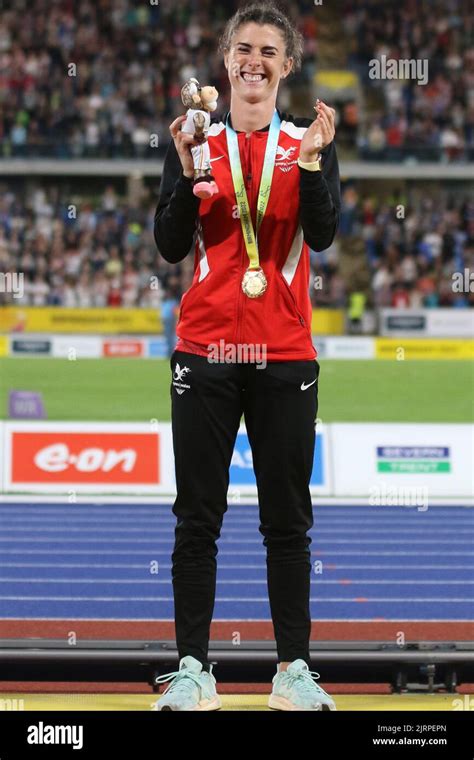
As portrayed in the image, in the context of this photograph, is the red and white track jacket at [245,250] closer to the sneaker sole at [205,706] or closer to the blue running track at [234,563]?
the sneaker sole at [205,706]

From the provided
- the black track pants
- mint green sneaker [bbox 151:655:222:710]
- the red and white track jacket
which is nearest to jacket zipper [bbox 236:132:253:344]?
the red and white track jacket

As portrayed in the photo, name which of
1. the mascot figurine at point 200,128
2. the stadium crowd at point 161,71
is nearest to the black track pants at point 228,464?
the mascot figurine at point 200,128

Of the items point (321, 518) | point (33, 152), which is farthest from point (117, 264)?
point (321, 518)

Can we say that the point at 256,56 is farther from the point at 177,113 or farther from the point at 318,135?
the point at 177,113

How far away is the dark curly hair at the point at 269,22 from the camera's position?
3.43 metres

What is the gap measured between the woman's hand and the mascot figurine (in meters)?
0.26

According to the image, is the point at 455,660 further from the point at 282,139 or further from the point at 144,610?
the point at 144,610

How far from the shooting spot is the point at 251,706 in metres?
3.53

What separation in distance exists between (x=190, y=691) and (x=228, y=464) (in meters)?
0.63

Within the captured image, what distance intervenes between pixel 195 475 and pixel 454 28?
93.2ft

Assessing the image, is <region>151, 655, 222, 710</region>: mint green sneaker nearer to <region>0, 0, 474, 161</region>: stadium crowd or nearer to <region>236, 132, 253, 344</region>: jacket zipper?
<region>236, 132, 253, 344</region>: jacket zipper

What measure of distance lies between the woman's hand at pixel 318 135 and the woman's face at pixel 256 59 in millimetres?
218

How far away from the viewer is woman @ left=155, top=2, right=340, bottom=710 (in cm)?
338

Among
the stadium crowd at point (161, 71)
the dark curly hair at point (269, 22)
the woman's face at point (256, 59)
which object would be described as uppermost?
the stadium crowd at point (161, 71)
